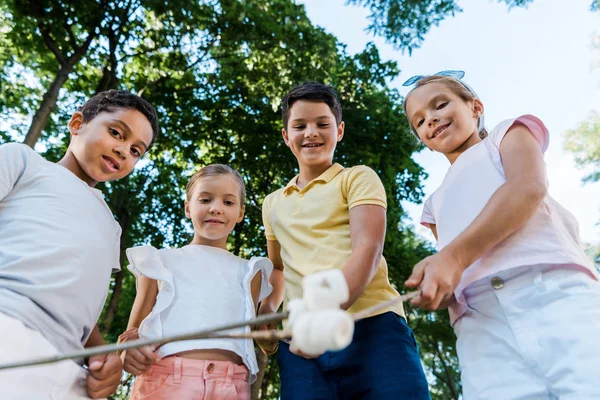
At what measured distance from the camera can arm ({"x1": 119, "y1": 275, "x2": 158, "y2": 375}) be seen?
2115mm

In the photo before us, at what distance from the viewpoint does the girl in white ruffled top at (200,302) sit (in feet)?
7.05

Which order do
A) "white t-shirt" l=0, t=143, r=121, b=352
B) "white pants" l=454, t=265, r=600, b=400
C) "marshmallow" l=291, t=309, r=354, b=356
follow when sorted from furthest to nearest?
"white t-shirt" l=0, t=143, r=121, b=352
"white pants" l=454, t=265, r=600, b=400
"marshmallow" l=291, t=309, r=354, b=356

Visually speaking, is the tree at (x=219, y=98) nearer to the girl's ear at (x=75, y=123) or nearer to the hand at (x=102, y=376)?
the girl's ear at (x=75, y=123)

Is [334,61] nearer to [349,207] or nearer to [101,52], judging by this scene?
[101,52]

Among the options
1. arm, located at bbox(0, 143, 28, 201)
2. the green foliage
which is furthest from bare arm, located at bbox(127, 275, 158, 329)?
the green foliage

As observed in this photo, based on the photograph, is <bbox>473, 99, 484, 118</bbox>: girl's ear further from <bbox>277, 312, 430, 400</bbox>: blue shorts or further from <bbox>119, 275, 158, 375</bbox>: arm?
<bbox>119, 275, 158, 375</bbox>: arm

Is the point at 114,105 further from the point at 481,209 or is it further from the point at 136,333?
the point at 481,209

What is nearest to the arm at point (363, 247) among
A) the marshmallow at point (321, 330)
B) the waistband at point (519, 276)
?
the waistband at point (519, 276)

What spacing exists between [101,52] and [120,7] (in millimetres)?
986

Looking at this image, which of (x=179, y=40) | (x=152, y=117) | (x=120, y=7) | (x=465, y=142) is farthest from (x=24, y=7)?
(x=465, y=142)

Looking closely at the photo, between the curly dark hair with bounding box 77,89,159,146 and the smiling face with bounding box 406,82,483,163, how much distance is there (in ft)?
4.67

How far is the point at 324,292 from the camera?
2.53 feet

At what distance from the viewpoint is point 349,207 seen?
2.20 metres

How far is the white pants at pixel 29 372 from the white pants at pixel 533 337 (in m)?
1.43
